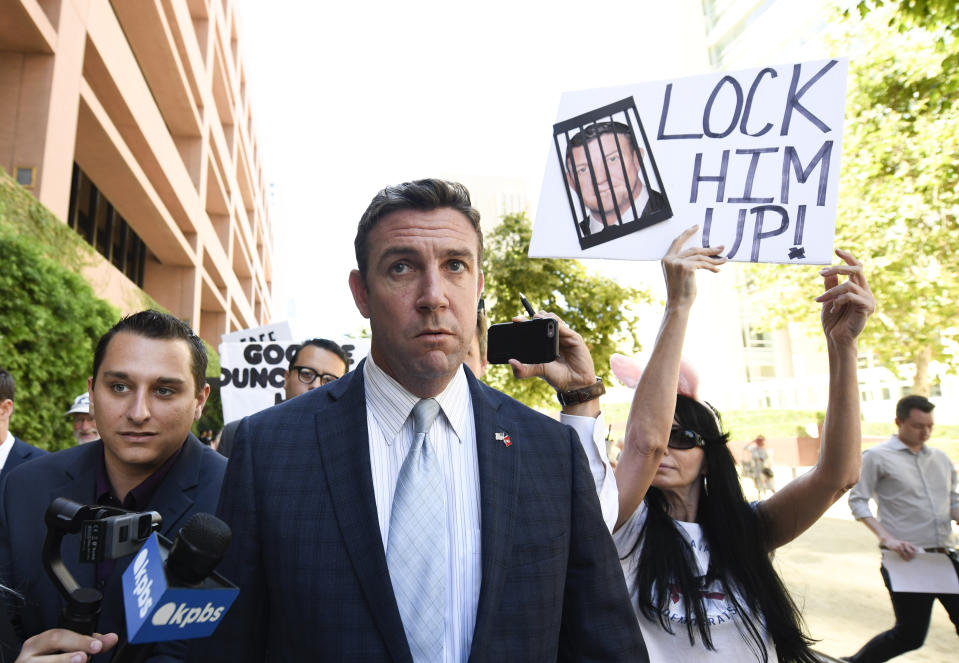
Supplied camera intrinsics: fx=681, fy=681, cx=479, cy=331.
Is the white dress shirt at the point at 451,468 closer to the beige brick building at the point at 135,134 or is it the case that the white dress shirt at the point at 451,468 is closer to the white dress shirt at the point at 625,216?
the white dress shirt at the point at 625,216

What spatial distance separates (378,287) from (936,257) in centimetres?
1655

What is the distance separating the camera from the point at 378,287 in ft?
5.47

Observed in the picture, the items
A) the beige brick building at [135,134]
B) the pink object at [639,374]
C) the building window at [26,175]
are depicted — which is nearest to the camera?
the pink object at [639,374]

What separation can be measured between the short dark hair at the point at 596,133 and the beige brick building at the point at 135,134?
8.31 m

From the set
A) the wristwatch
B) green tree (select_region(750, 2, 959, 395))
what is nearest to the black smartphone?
the wristwatch

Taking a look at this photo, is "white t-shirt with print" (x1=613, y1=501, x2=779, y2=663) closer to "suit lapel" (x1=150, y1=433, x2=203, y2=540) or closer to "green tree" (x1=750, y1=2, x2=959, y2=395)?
"suit lapel" (x1=150, y1=433, x2=203, y2=540)

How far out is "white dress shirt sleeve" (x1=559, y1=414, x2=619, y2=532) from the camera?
6.53 ft

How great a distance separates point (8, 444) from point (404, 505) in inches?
148

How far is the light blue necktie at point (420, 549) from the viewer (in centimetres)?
146

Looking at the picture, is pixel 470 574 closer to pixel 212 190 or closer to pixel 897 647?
pixel 897 647

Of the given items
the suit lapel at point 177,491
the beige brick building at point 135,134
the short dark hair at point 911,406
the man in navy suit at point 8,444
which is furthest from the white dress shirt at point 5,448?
the short dark hair at point 911,406

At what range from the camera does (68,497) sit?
2.19m

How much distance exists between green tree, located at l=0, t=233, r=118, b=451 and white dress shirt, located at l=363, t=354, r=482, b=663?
18.5 ft

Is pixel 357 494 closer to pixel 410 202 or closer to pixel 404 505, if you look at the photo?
pixel 404 505
